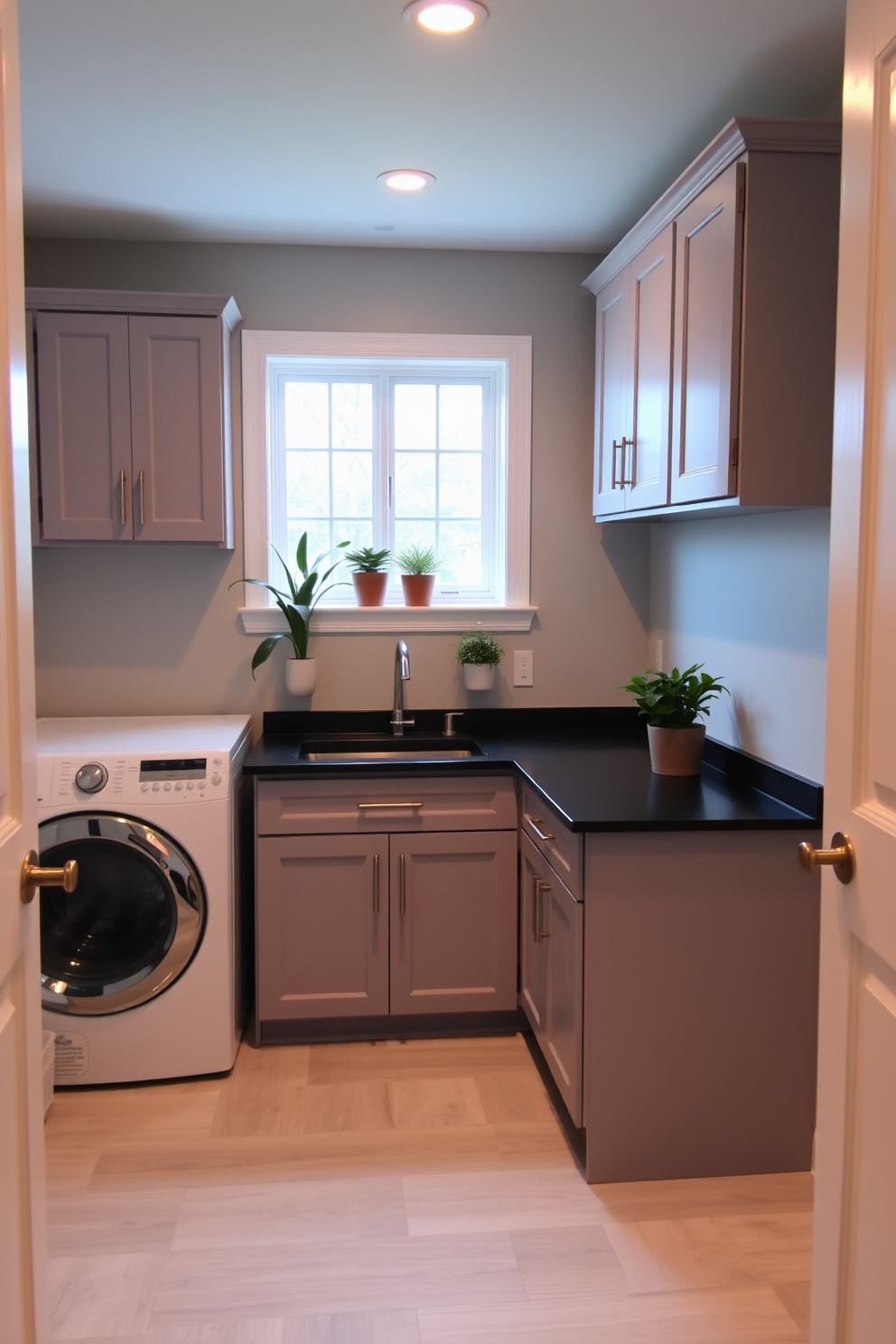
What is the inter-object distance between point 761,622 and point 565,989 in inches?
41.8

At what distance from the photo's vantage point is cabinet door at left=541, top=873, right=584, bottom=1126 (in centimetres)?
240

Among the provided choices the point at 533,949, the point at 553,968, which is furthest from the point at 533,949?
the point at 553,968

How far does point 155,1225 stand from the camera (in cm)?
227

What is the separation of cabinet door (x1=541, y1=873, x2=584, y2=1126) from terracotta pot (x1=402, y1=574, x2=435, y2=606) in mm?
1219

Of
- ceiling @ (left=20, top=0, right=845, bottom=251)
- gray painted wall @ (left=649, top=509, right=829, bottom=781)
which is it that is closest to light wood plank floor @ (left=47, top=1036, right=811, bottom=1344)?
gray painted wall @ (left=649, top=509, right=829, bottom=781)

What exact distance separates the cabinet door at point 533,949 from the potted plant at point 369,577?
1.03 m

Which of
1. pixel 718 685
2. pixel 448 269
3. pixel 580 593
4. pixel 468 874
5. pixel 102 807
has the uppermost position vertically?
pixel 448 269

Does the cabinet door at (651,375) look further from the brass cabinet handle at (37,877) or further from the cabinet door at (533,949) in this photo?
the brass cabinet handle at (37,877)

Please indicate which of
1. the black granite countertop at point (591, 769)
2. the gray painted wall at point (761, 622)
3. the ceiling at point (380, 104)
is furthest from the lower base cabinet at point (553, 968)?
the ceiling at point (380, 104)

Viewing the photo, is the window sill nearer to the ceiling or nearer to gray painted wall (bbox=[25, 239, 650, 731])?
gray painted wall (bbox=[25, 239, 650, 731])

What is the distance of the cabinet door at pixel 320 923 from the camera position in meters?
3.05

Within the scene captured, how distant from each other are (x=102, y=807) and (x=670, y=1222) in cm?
171

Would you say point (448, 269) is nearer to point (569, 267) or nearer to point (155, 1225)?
point (569, 267)

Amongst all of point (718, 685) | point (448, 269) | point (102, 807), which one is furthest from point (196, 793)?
point (448, 269)
